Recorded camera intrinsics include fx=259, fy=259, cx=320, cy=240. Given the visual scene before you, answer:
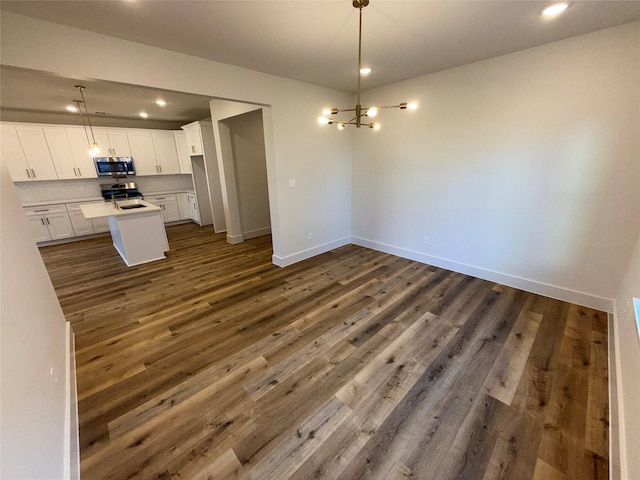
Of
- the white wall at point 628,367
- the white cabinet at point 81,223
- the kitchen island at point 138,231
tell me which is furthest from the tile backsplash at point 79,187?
the white wall at point 628,367

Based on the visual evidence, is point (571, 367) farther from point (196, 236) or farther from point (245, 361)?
point (196, 236)

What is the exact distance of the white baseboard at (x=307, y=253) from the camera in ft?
13.7

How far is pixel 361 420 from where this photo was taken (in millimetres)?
1700

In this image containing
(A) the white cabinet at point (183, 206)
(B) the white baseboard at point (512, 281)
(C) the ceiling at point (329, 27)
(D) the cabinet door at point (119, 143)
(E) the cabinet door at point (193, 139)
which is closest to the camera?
(C) the ceiling at point (329, 27)

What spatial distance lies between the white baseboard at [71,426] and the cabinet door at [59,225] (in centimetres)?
474

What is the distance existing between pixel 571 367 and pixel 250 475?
2486 millimetres

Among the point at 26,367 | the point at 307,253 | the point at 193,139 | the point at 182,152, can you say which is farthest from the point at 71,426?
the point at 182,152

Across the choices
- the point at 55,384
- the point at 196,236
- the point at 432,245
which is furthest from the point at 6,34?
the point at 432,245

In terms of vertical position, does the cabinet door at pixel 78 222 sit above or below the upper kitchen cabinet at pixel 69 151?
below

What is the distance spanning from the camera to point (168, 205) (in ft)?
22.6

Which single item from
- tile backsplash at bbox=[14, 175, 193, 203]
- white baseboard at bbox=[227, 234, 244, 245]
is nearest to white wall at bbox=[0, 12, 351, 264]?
white baseboard at bbox=[227, 234, 244, 245]

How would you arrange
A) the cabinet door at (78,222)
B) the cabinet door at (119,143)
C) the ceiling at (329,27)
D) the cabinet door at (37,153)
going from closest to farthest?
the ceiling at (329,27) → the cabinet door at (37,153) → the cabinet door at (78,222) → the cabinet door at (119,143)

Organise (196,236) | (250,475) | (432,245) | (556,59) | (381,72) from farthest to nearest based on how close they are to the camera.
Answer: (196,236)
(432,245)
(381,72)
(556,59)
(250,475)

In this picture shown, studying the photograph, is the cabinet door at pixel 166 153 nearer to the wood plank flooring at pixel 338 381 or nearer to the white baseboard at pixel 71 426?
the wood plank flooring at pixel 338 381
